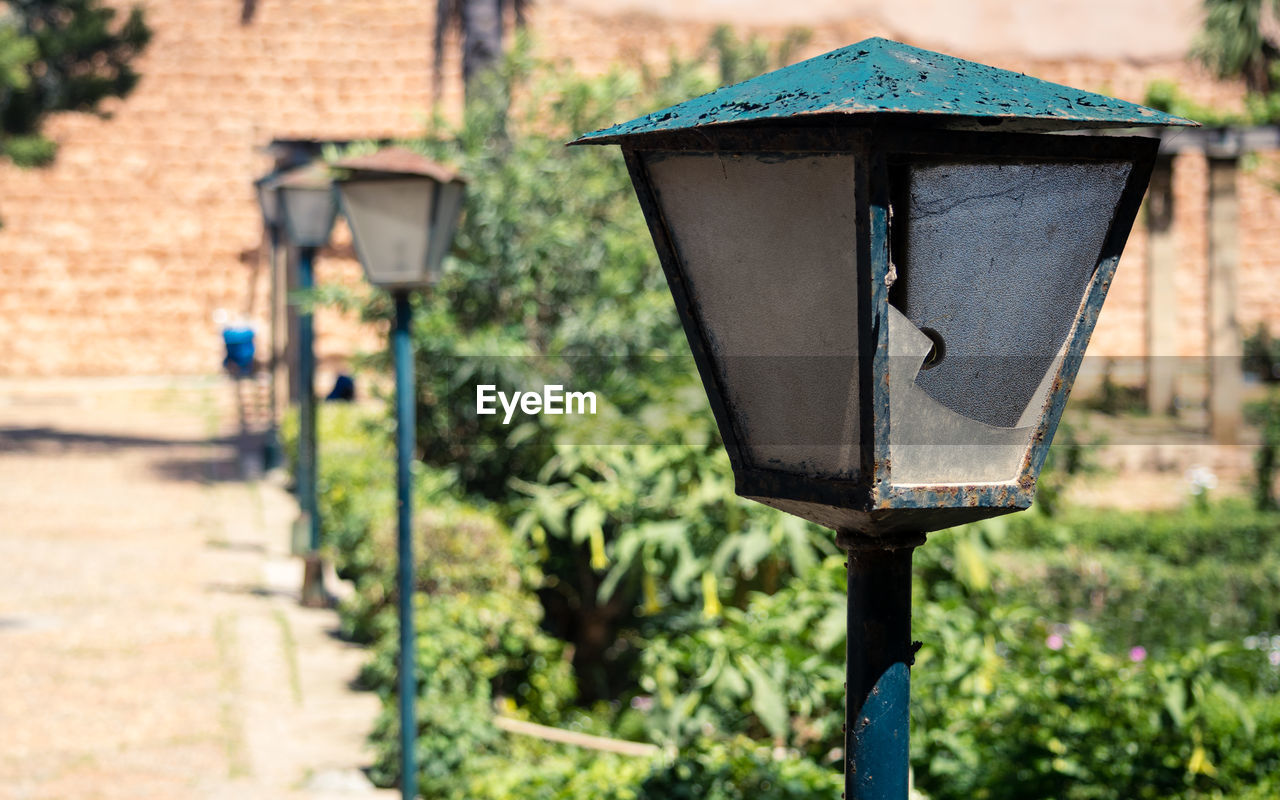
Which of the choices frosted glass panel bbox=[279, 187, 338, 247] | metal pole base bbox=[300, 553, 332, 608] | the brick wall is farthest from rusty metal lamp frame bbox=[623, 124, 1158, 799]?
the brick wall

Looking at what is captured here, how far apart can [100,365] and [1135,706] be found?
19062 millimetres

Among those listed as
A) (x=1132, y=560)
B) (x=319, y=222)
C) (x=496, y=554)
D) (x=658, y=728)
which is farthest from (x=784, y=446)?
(x=1132, y=560)

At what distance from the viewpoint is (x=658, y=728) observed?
4.09 meters

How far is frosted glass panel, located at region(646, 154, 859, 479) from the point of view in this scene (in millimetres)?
1382

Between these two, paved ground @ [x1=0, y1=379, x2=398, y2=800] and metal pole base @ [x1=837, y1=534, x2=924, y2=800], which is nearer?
metal pole base @ [x1=837, y1=534, x2=924, y2=800]

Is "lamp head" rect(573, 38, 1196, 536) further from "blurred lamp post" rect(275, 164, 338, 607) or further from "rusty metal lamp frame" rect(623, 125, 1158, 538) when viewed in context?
"blurred lamp post" rect(275, 164, 338, 607)

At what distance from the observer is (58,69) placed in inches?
560

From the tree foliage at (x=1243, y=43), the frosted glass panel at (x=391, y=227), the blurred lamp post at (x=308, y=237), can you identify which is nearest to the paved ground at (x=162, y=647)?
the blurred lamp post at (x=308, y=237)

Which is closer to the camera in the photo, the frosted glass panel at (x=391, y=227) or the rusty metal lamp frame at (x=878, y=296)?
the rusty metal lamp frame at (x=878, y=296)

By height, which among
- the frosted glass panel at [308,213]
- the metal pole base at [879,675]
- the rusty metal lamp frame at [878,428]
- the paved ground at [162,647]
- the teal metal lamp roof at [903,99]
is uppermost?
the frosted glass panel at [308,213]

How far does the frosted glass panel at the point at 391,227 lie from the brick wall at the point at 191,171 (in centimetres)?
1482

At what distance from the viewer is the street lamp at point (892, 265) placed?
1.35 m

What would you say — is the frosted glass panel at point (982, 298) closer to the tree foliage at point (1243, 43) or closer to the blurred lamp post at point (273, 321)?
the blurred lamp post at point (273, 321)

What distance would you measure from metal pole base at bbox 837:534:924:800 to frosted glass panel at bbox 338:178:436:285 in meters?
Answer: 3.03
